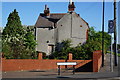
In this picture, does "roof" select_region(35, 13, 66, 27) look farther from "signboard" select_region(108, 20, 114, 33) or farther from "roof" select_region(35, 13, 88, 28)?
"signboard" select_region(108, 20, 114, 33)

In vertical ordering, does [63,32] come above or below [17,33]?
above

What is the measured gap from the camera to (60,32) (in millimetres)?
40938

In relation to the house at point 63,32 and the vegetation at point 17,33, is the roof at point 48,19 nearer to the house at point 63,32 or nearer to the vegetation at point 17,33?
the house at point 63,32

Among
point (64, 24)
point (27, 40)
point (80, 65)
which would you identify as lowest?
point (80, 65)

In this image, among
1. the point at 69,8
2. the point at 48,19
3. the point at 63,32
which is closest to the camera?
the point at 69,8

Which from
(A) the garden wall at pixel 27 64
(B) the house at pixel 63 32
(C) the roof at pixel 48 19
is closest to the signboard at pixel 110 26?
(A) the garden wall at pixel 27 64

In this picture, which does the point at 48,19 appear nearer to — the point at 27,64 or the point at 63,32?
the point at 63,32

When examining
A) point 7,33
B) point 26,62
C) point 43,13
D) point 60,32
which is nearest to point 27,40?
point 7,33

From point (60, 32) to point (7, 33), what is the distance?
862cm

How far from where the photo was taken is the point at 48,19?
140ft

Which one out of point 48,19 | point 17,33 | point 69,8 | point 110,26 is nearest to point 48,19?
point 48,19

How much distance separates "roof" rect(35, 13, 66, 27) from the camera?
41.7 metres

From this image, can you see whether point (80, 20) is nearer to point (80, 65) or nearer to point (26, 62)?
point (80, 65)

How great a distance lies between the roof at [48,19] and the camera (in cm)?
4172
